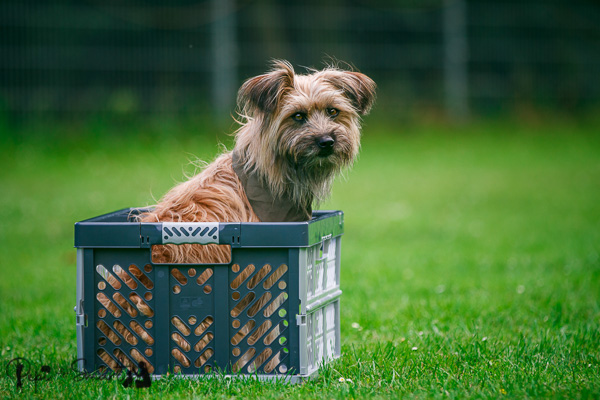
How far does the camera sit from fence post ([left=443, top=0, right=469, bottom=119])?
17250mm

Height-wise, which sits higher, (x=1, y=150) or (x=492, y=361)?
(x=1, y=150)

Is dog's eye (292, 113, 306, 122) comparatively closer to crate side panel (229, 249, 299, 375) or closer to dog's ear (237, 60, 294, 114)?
dog's ear (237, 60, 294, 114)

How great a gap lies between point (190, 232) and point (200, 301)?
1.09 ft

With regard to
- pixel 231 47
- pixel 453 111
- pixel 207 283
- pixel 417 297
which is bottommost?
pixel 417 297

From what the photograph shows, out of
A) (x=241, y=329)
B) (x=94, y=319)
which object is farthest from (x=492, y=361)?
(x=94, y=319)

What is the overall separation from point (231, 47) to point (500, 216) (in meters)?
8.39

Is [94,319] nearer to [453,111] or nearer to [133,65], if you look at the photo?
[133,65]

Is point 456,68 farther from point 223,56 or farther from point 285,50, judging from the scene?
point 223,56

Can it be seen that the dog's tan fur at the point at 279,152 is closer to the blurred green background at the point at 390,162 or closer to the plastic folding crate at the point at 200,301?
the plastic folding crate at the point at 200,301

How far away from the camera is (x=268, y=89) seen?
395cm

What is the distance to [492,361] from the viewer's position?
387 cm

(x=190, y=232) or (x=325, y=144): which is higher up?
(x=325, y=144)

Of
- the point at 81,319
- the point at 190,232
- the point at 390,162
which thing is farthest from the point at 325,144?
the point at 390,162

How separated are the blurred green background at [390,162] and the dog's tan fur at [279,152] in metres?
0.64
